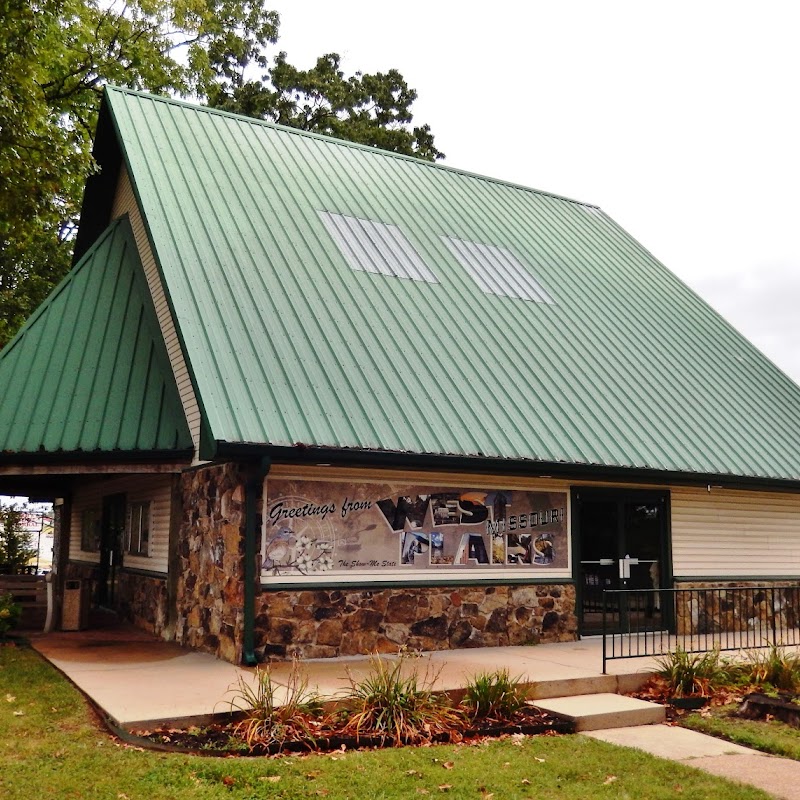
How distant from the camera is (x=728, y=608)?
50.1 feet

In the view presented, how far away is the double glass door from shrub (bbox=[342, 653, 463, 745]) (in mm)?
5888

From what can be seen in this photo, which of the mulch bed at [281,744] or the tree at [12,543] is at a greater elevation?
the tree at [12,543]

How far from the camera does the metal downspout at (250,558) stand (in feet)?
35.9

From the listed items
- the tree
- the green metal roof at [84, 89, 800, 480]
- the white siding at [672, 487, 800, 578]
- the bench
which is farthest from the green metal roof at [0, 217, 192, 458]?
the tree

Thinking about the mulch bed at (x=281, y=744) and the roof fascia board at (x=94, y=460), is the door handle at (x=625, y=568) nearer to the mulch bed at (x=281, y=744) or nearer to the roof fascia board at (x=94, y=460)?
the mulch bed at (x=281, y=744)

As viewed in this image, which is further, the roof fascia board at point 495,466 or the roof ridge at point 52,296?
the roof ridge at point 52,296

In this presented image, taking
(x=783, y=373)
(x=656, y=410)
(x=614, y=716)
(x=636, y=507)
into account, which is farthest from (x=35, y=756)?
(x=783, y=373)

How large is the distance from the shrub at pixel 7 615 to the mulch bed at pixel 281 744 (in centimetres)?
610

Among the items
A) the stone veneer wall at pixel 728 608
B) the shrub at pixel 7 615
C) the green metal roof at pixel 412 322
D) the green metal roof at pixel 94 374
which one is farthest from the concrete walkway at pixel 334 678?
the green metal roof at pixel 94 374

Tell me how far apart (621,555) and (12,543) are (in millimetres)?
17787

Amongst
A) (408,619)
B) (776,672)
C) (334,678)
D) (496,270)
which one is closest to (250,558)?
(334,678)

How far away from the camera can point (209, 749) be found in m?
7.37

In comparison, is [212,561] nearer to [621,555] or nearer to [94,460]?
[94,460]

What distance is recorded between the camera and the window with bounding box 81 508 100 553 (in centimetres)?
1812
